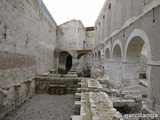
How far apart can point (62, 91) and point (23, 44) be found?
11.3 feet

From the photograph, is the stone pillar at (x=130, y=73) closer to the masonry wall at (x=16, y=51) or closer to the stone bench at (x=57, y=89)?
the stone bench at (x=57, y=89)

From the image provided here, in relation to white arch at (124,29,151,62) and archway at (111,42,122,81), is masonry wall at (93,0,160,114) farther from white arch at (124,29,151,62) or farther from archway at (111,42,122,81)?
archway at (111,42,122,81)

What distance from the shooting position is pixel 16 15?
25.6 ft

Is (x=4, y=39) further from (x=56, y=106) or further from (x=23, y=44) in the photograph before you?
(x=56, y=106)

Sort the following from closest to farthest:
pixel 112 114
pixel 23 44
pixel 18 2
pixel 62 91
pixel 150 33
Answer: pixel 112 114 < pixel 150 33 < pixel 18 2 < pixel 23 44 < pixel 62 91

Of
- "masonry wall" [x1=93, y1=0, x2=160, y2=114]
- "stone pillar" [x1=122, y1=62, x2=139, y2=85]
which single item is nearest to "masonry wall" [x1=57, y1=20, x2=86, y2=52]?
"stone pillar" [x1=122, y1=62, x2=139, y2=85]

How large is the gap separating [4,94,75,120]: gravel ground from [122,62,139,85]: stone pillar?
2.78 metres

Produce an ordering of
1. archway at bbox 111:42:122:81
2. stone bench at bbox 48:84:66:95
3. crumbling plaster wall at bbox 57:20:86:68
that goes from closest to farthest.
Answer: stone bench at bbox 48:84:66:95 < archway at bbox 111:42:122:81 < crumbling plaster wall at bbox 57:20:86:68

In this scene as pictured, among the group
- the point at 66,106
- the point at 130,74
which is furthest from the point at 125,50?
the point at 66,106

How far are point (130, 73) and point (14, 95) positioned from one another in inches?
204

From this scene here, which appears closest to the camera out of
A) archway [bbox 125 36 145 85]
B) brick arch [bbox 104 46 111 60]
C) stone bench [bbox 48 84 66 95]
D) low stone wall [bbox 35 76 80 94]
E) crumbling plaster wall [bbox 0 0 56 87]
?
crumbling plaster wall [bbox 0 0 56 87]

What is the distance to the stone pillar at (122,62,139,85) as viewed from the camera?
8.68m

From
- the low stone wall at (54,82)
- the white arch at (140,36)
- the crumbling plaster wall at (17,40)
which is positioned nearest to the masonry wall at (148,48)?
the white arch at (140,36)

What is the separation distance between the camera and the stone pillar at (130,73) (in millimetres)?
8680
